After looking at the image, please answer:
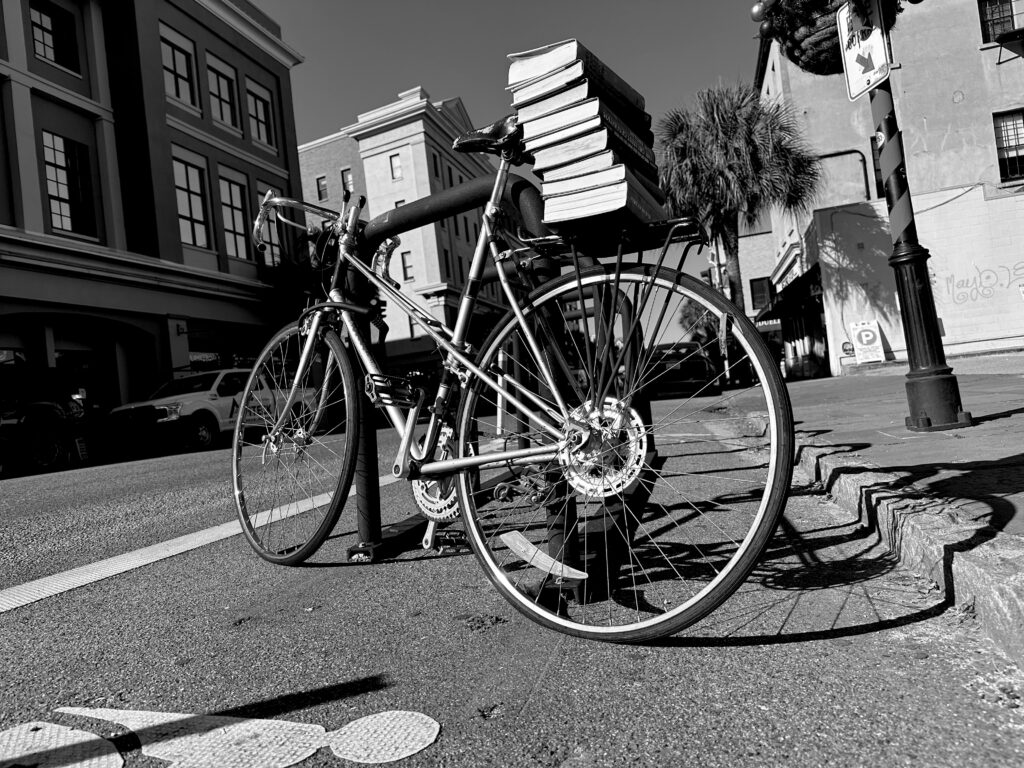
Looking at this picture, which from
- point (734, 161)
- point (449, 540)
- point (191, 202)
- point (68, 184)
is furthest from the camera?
point (191, 202)

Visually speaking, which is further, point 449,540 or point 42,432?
point 42,432

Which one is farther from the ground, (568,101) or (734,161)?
(734,161)

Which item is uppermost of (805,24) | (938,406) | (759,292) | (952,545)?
(759,292)

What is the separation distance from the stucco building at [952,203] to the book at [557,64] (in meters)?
20.0

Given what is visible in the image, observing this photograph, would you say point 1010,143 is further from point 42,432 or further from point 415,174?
point 415,174

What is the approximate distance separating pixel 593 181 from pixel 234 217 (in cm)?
2397

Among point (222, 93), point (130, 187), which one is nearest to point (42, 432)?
point (130, 187)

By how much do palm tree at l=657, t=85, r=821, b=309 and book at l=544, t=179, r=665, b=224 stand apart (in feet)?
65.3

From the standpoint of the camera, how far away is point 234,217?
23.6 meters

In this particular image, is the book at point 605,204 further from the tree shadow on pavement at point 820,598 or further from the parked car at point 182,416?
the parked car at point 182,416

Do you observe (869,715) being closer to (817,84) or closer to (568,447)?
(568,447)

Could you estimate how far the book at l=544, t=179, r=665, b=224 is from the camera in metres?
1.96

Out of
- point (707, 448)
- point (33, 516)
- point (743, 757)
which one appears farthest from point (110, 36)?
point (743, 757)

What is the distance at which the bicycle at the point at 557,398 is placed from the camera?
6.50 feet
